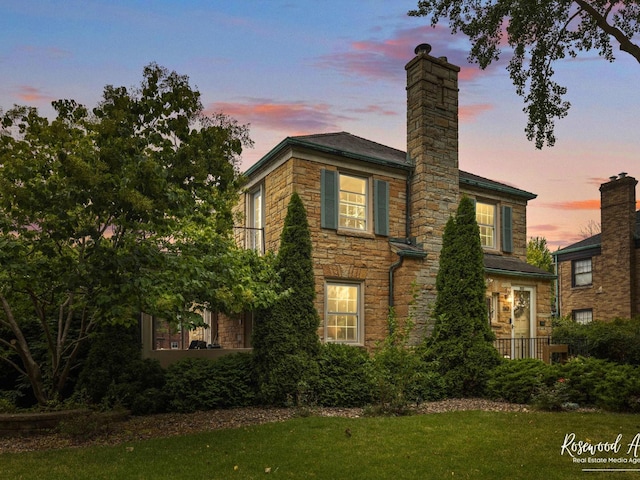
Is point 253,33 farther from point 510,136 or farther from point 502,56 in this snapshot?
point 510,136

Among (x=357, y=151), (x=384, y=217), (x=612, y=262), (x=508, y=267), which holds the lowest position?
(x=508, y=267)

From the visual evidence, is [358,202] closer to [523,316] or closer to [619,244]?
[523,316]

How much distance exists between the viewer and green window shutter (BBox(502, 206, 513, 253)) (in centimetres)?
1584

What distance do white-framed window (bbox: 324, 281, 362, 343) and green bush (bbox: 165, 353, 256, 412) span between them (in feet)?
7.66

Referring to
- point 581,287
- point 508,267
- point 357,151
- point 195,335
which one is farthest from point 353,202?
point 581,287

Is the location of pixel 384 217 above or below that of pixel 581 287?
above

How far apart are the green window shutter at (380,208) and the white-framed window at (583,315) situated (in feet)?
47.5

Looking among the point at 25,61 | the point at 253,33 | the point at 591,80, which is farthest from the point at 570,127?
the point at 25,61

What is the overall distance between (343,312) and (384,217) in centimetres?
270

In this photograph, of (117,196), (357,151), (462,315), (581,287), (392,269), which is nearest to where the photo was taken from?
(117,196)

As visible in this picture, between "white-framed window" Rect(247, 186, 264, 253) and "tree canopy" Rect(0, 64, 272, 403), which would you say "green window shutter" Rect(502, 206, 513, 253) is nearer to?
"white-framed window" Rect(247, 186, 264, 253)

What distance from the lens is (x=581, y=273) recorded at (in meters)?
23.7

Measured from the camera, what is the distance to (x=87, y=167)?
243 inches

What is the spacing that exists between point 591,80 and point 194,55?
390 inches
